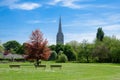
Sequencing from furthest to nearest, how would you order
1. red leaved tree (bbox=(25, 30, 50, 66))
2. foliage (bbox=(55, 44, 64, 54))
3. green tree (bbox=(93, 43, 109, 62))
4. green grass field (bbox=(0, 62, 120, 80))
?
foliage (bbox=(55, 44, 64, 54)), green tree (bbox=(93, 43, 109, 62)), red leaved tree (bbox=(25, 30, 50, 66)), green grass field (bbox=(0, 62, 120, 80))

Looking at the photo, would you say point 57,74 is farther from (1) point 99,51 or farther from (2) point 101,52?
(1) point 99,51

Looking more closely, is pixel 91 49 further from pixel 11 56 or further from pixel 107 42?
pixel 11 56

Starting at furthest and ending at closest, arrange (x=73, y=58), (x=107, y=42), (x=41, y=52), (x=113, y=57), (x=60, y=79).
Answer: (x=73, y=58)
(x=107, y=42)
(x=113, y=57)
(x=41, y=52)
(x=60, y=79)

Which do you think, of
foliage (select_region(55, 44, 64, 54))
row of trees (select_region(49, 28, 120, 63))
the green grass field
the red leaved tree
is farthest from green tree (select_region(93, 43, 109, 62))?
the green grass field

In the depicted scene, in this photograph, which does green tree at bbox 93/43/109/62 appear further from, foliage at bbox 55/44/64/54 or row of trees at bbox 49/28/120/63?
foliage at bbox 55/44/64/54

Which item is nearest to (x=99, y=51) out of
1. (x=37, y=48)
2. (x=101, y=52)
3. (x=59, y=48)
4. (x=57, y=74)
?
(x=101, y=52)

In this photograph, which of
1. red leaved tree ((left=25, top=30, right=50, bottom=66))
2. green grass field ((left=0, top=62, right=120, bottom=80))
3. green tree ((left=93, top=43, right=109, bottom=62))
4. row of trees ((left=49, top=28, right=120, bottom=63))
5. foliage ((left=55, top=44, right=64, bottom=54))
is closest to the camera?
green grass field ((left=0, top=62, right=120, bottom=80))

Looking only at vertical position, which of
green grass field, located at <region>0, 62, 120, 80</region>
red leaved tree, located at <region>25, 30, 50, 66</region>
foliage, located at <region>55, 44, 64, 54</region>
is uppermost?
foliage, located at <region>55, 44, 64, 54</region>

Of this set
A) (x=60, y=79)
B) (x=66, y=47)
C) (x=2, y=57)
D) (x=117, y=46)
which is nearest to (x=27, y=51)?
(x=60, y=79)

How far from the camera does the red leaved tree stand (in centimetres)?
6862

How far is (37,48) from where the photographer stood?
6881 centimetres

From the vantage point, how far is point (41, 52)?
69000 millimetres

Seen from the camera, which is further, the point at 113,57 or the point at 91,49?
the point at 91,49

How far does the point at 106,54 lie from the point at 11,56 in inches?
1712
